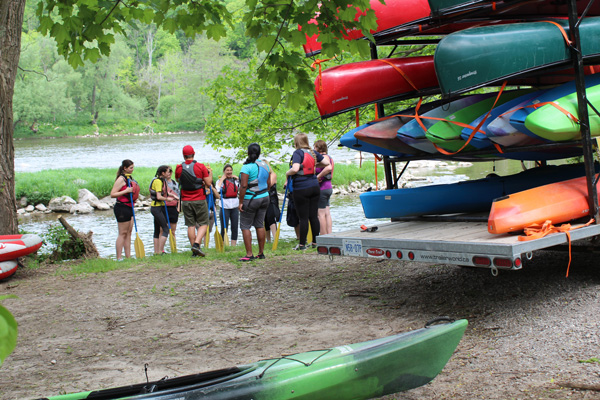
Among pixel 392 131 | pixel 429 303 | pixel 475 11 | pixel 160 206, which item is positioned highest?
pixel 475 11

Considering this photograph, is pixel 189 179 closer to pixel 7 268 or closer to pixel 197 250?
pixel 197 250

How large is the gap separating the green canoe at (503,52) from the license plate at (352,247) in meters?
1.60

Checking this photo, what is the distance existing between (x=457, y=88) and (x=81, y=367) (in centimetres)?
386

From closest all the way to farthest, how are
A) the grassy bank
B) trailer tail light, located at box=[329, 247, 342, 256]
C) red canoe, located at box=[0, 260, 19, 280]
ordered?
trailer tail light, located at box=[329, 247, 342, 256], red canoe, located at box=[0, 260, 19, 280], the grassy bank

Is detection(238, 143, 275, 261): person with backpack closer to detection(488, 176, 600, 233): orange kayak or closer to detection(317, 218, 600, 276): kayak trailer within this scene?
A: detection(317, 218, 600, 276): kayak trailer

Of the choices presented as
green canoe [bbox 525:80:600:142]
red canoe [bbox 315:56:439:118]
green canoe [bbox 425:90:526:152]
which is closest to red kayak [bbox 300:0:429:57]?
red canoe [bbox 315:56:439:118]

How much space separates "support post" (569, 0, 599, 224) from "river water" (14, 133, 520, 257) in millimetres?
4054

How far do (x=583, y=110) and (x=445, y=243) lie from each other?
1.56 metres

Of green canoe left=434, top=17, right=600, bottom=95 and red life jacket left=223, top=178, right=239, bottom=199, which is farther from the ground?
green canoe left=434, top=17, right=600, bottom=95

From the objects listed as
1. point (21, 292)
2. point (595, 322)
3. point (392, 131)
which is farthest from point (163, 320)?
point (595, 322)

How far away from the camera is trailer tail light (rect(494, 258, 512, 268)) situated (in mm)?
4102

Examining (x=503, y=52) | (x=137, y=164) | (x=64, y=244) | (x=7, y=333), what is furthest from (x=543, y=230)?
(x=137, y=164)

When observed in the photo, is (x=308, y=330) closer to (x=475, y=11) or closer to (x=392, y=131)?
(x=392, y=131)

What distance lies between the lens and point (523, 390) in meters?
3.30
